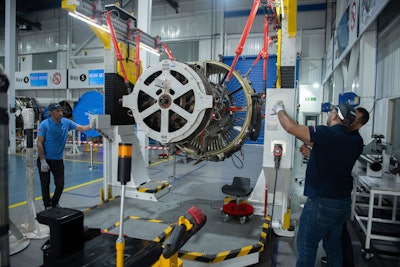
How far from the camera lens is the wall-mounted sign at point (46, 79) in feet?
47.0

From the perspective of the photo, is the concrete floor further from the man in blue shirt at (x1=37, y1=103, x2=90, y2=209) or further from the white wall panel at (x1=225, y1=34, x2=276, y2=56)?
the white wall panel at (x1=225, y1=34, x2=276, y2=56)

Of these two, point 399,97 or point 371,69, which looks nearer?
point 399,97

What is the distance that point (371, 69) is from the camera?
598cm

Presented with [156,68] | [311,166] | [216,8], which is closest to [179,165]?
[156,68]

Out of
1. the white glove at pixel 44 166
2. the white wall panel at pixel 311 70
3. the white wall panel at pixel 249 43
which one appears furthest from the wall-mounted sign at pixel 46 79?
the white glove at pixel 44 166

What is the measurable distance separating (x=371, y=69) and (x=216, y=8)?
945 cm

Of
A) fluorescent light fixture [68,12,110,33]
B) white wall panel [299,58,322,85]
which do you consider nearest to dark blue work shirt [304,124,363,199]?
fluorescent light fixture [68,12,110,33]

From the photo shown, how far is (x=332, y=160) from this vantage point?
7.27ft

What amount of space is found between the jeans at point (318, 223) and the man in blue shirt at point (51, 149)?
3.08 metres

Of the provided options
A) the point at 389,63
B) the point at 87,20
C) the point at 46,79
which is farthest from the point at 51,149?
the point at 46,79

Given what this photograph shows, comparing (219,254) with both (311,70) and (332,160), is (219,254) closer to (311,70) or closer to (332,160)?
(332,160)

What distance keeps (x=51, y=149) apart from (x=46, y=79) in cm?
1273

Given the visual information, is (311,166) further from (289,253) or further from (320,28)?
(320,28)

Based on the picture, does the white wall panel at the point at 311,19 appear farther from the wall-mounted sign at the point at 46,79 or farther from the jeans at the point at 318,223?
the jeans at the point at 318,223
